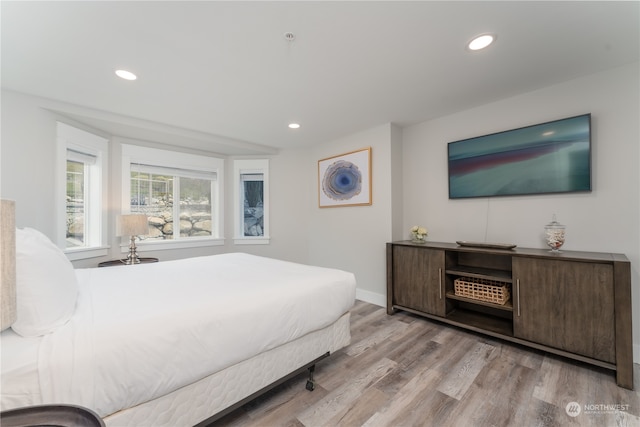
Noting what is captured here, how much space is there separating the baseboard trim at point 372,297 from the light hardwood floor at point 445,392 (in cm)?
101

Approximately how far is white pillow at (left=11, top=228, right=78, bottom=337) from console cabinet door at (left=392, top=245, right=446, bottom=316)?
280cm

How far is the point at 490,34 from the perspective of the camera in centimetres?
168

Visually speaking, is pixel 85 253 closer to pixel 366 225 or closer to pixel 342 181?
pixel 342 181

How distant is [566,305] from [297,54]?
2.79m

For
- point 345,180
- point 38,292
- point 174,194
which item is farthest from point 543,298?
point 174,194

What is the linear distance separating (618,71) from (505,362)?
2568 mm

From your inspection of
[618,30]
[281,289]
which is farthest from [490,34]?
[281,289]

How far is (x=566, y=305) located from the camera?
6.38 feet

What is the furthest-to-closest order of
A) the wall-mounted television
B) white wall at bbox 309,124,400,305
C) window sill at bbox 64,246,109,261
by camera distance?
1. white wall at bbox 309,124,400,305
2. window sill at bbox 64,246,109,261
3. the wall-mounted television

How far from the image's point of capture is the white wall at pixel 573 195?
204cm

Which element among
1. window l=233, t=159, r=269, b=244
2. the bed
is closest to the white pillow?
the bed

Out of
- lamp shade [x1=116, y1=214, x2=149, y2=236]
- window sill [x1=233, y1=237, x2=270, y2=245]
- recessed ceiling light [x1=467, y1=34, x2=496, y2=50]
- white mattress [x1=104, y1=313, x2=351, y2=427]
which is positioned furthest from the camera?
window sill [x1=233, y1=237, x2=270, y2=245]

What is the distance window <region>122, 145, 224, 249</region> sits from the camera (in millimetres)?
3619

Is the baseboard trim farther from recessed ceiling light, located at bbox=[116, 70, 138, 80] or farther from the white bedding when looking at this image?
recessed ceiling light, located at bbox=[116, 70, 138, 80]
